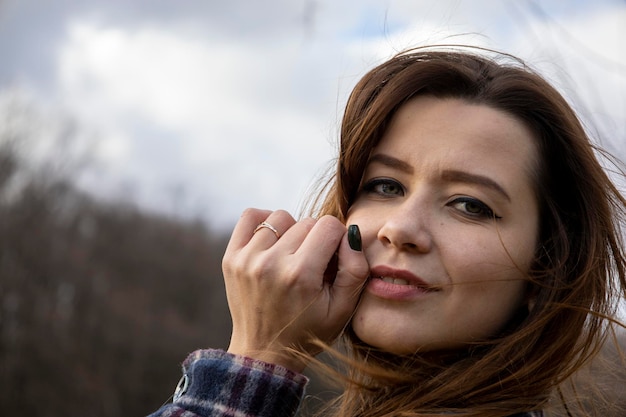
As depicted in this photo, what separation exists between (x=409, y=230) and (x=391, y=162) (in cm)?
30

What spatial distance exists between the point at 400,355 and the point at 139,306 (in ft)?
137

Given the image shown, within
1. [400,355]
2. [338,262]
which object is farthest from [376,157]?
[400,355]

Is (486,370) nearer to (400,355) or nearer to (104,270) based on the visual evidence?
(400,355)

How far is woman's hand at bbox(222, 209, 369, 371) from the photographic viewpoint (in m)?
2.13

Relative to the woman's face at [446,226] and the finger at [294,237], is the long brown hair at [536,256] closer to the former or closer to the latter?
the woman's face at [446,226]

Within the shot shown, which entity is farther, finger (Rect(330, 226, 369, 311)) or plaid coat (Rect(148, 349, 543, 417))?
finger (Rect(330, 226, 369, 311))

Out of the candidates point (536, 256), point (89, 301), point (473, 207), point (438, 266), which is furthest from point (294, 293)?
point (89, 301)

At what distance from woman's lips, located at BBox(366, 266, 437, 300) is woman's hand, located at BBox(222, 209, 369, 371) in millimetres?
39

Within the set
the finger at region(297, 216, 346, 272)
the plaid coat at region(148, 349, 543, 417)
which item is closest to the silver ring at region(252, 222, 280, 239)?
the finger at region(297, 216, 346, 272)

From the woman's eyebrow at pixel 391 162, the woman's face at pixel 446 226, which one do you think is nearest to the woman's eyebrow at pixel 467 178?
the woman's face at pixel 446 226

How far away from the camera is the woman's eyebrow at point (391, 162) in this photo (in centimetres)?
224

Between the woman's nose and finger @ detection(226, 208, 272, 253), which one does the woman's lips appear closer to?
the woman's nose

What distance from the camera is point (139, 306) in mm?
42531

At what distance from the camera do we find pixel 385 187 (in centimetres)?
229
